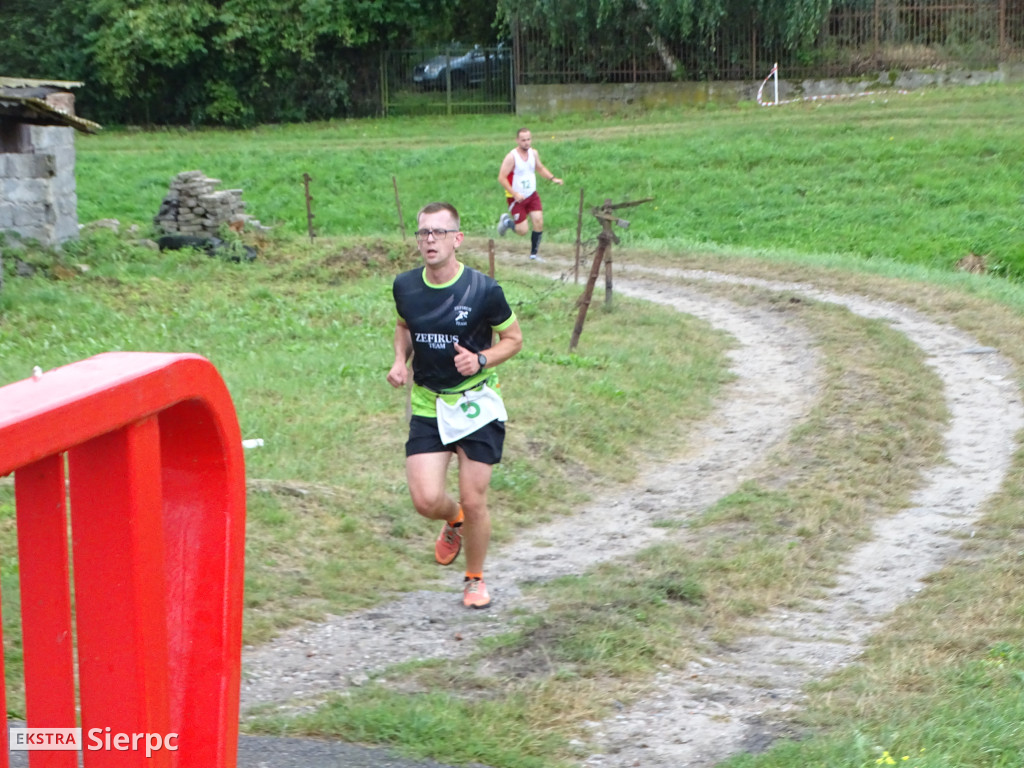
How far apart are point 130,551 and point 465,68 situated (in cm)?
3315

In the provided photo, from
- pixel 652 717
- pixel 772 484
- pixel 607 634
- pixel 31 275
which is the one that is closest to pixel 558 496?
pixel 772 484

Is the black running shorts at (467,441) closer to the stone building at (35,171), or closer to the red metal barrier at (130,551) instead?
the red metal barrier at (130,551)

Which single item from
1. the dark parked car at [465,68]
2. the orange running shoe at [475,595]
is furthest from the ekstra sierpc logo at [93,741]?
the dark parked car at [465,68]

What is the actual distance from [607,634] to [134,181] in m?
20.7

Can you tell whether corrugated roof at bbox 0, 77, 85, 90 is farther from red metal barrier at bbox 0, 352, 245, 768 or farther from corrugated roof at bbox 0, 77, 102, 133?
red metal barrier at bbox 0, 352, 245, 768

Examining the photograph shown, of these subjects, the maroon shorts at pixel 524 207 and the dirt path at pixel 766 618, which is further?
the maroon shorts at pixel 524 207

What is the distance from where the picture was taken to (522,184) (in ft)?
54.0

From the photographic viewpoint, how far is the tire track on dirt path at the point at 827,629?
4.42m

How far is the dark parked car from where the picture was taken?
110 feet

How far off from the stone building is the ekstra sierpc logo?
581 inches

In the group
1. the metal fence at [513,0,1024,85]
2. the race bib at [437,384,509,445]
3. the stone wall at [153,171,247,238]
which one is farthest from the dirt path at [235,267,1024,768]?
the metal fence at [513,0,1024,85]

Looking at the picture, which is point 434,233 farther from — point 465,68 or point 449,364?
point 465,68

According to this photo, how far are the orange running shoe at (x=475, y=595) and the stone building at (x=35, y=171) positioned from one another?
11799 mm

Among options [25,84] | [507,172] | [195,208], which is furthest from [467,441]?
[195,208]
